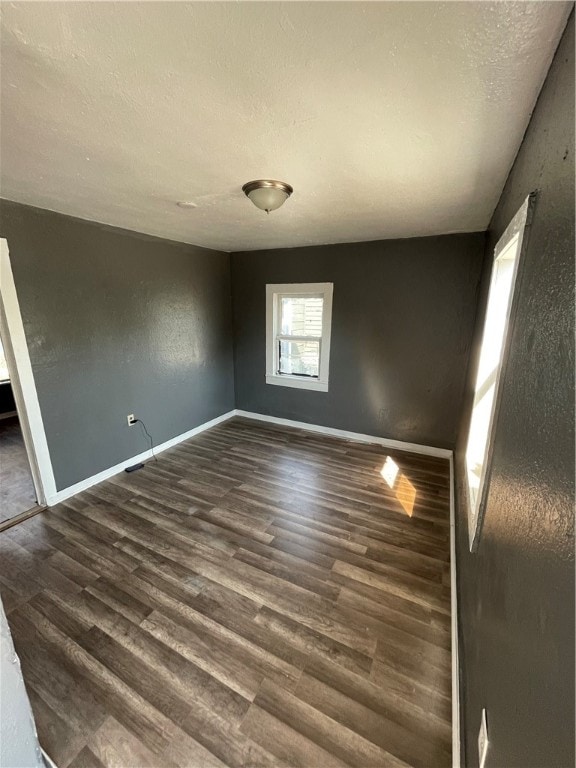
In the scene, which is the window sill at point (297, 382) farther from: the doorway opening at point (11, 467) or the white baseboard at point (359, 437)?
the doorway opening at point (11, 467)

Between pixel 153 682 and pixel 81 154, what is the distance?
7.89 feet

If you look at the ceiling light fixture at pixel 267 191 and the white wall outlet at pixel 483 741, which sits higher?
the ceiling light fixture at pixel 267 191

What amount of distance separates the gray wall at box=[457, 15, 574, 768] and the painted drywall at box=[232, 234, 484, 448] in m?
2.10

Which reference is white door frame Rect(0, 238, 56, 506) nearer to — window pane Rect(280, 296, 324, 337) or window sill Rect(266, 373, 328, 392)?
window sill Rect(266, 373, 328, 392)

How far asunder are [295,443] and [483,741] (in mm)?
2920

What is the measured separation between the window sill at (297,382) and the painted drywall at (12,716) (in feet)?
10.9

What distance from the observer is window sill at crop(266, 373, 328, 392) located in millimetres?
3900

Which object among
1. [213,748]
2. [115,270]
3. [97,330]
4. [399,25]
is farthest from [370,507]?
[115,270]

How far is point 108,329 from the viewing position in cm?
282

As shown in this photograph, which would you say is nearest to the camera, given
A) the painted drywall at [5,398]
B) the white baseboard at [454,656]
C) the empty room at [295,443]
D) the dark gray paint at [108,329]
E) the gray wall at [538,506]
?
the gray wall at [538,506]

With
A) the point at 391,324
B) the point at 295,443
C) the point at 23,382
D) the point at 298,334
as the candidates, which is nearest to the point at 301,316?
the point at 298,334

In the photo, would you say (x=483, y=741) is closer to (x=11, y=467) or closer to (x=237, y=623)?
(x=237, y=623)

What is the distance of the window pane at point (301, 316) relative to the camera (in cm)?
380

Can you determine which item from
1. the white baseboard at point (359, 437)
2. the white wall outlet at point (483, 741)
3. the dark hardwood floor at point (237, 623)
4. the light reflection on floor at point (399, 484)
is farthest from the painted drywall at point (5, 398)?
the white wall outlet at point (483, 741)
